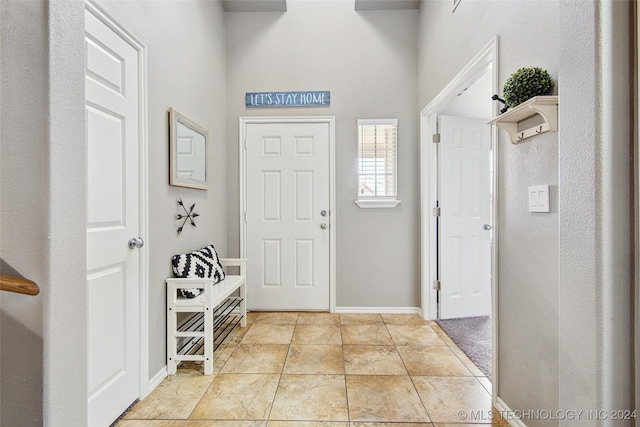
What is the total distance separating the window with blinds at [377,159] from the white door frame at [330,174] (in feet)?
0.96

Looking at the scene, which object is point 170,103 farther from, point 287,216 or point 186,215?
point 287,216

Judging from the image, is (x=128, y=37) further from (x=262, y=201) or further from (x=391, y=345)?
(x=391, y=345)

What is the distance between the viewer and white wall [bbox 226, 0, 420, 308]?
10.4 ft

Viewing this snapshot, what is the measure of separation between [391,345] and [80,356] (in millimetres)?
2093

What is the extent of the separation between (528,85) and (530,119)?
0.17 metres

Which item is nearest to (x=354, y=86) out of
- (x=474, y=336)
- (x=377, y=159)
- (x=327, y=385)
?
(x=377, y=159)

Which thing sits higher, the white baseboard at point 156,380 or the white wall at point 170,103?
the white wall at point 170,103

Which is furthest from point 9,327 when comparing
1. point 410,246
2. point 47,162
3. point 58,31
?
point 410,246

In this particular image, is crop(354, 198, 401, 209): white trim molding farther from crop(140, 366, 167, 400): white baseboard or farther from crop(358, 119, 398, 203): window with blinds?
crop(140, 366, 167, 400): white baseboard

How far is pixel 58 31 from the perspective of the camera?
93cm

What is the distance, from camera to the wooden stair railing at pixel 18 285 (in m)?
0.78

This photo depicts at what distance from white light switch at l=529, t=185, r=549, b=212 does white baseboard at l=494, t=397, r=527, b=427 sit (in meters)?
1.07

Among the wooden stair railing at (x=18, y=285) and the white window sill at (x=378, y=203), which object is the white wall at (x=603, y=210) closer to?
the wooden stair railing at (x=18, y=285)

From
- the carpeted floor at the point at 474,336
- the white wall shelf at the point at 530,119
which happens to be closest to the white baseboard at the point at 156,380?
the carpeted floor at the point at 474,336
